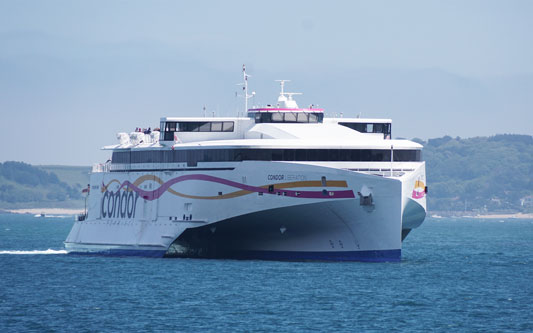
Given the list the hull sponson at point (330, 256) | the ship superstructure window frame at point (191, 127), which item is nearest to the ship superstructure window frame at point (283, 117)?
the ship superstructure window frame at point (191, 127)

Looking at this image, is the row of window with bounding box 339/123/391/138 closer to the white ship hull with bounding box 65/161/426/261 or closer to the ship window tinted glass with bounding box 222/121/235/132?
the white ship hull with bounding box 65/161/426/261

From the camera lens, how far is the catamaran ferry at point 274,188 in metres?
55.3

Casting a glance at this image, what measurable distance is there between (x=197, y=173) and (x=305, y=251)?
683cm

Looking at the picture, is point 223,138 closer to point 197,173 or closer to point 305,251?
point 197,173

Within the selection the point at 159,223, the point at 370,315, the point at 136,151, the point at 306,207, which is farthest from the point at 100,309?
the point at 136,151

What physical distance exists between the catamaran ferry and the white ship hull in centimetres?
6

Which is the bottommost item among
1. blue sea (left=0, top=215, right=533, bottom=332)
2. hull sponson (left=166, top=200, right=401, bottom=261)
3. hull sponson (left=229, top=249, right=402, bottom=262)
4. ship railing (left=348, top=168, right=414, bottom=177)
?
blue sea (left=0, top=215, right=533, bottom=332)

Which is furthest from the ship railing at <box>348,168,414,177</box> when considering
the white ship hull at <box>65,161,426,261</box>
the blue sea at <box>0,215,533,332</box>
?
the blue sea at <box>0,215,533,332</box>

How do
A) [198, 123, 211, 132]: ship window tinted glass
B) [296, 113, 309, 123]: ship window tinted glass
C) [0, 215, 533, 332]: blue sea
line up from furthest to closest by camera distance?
[198, 123, 211, 132]: ship window tinted glass
[296, 113, 309, 123]: ship window tinted glass
[0, 215, 533, 332]: blue sea

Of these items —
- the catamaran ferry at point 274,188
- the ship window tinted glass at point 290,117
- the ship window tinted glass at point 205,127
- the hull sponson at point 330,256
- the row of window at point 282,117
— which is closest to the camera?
the catamaran ferry at point 274,188

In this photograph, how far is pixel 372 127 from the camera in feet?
211

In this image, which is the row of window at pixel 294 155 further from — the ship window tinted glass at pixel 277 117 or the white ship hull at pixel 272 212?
the ship window tinted glass at pixel 277 117

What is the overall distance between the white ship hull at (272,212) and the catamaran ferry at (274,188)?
57 millimetres

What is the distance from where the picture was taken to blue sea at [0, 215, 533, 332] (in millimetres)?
41375
